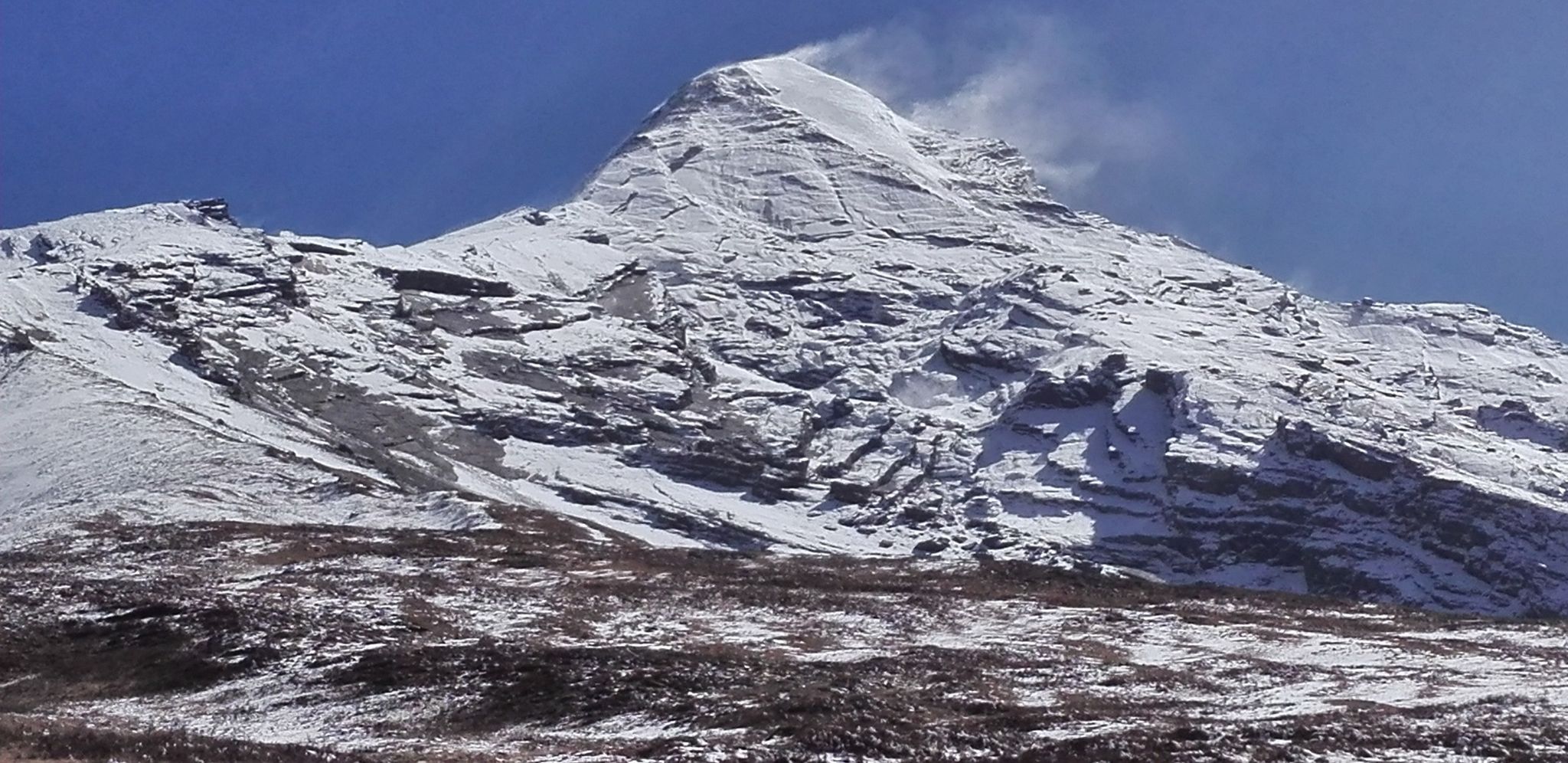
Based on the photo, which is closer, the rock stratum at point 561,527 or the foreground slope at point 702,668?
the foreground slope at point 702,668

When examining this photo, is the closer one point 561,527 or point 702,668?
point 702,668

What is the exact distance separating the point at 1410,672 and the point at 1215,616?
56.7ft

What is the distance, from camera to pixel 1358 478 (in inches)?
7697

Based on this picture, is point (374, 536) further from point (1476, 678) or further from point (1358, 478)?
point (1358, 478)

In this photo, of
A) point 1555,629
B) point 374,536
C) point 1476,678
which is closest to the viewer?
point 1476,678

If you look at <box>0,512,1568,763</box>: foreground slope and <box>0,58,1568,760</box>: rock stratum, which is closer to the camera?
<box>0,512,1568,763</box>: foreground slope

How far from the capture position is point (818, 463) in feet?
636

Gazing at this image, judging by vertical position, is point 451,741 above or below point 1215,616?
below

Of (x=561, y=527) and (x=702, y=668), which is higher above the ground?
(x=561, y=527)

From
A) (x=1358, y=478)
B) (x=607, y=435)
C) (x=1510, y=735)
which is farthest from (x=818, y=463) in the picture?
(x=1510, y=735)

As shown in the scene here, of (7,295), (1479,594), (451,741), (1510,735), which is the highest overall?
(7,295)

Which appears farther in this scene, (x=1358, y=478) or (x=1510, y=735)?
(x=1358, y=478)

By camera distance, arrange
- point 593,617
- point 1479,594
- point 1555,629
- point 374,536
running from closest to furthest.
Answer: point 593,617, point 1555,629, point 374,536, point 1479,594

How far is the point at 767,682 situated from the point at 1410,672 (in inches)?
739
